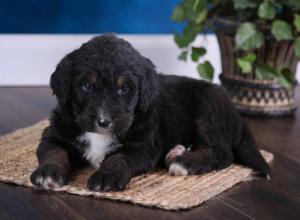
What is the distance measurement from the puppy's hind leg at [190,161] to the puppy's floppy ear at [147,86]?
0.26m

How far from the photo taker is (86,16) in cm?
375

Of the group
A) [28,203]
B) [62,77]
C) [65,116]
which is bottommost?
[28,203]

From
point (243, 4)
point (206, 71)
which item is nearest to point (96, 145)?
point (206, 71)

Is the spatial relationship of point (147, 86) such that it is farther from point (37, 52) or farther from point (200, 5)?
point (37, 52)

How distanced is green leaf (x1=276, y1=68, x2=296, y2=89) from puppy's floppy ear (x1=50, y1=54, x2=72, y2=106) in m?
1.51

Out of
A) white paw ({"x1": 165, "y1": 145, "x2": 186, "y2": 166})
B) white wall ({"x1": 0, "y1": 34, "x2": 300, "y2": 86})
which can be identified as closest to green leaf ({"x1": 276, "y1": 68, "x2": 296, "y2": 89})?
white wall ({"x1": 0, "y1": 34, "x2": 300, "y2": 86})

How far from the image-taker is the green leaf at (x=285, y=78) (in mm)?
3225

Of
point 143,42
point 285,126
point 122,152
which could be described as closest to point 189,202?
point 122,152

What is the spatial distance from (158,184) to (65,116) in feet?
1.49

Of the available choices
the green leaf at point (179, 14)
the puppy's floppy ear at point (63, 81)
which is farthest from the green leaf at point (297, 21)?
the puppy's floppy ear at point (63, 81)

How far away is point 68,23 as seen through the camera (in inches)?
146

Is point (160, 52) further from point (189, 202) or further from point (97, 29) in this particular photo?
point (189, 202)

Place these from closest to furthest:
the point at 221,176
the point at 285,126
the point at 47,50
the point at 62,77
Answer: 1. the point at 62,77
2. the point at 221,176
3. the point at 285,126
4. the point at 47,50

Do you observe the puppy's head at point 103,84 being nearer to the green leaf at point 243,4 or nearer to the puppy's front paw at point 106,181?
the puppy's front paw at point 106,181
